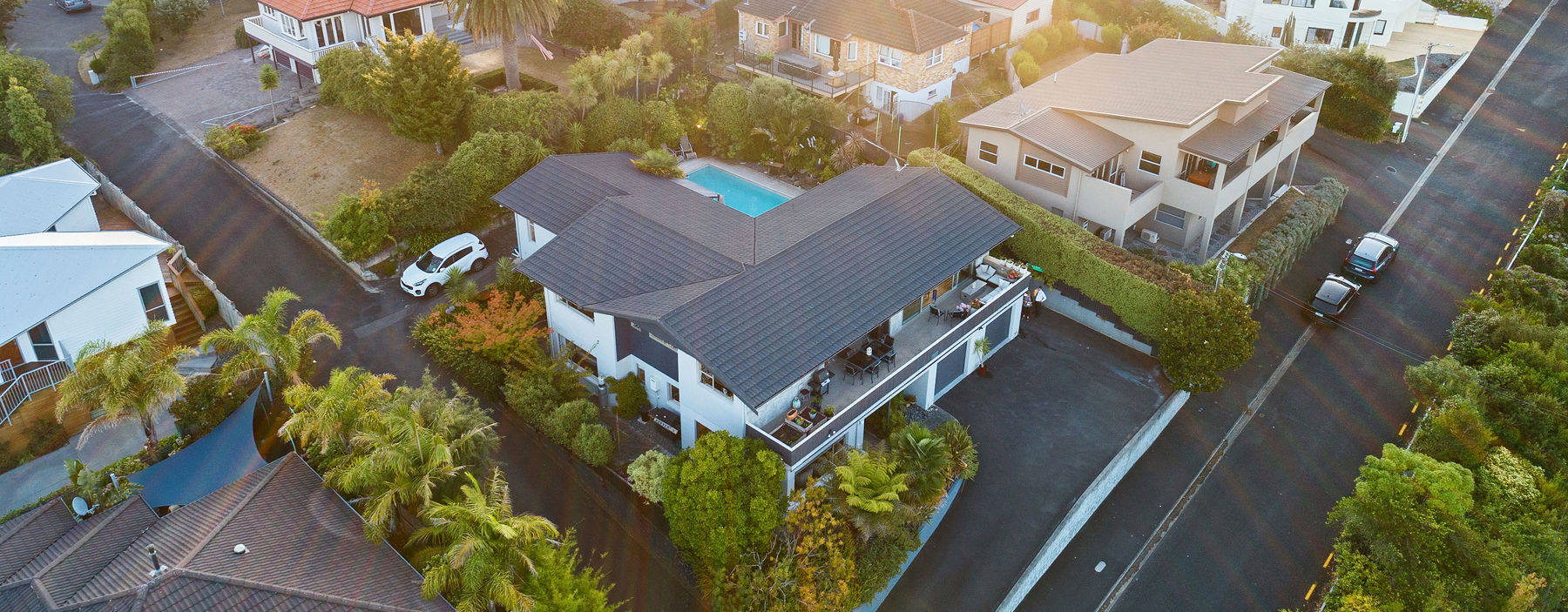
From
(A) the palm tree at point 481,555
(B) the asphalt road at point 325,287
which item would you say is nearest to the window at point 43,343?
(B) the asphalt road at point 325,287

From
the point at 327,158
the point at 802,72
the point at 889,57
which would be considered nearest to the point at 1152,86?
the point at 889,57

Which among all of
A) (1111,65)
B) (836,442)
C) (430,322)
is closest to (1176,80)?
(1111,65)

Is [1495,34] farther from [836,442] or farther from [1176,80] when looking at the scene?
[836,442]

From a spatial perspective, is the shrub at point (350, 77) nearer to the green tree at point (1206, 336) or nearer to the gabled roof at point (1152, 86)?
the gabled roof at point (1152, 86)

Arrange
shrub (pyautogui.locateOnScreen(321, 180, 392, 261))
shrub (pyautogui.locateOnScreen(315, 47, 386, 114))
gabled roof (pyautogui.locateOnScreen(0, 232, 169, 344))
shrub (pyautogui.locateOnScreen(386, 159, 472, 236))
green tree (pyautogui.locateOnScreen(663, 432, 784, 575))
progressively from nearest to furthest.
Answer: green tree (pyautogui.locateOnScreen(663, 432, 784, 575)), gabled roof (pyautogui.locateOnScreen(0, 232, 169, 344)), shrub (pyautogui.locateOnScreen(321, 180, 392, 261)), shrub (pyautogui.locateOnScreen(386, 159, 472, 236)), shrub (pyautogui.locateOnScreen(315, 47, 386, 114))

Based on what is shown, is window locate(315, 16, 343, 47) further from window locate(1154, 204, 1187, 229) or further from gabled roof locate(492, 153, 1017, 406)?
window locate(1154, 204, 1187, 229)

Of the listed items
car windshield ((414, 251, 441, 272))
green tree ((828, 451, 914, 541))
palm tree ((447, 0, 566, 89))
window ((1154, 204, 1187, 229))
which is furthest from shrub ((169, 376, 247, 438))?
window ((1154, 204, 1187, 229))

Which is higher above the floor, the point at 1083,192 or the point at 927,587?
the point at 1083,192
